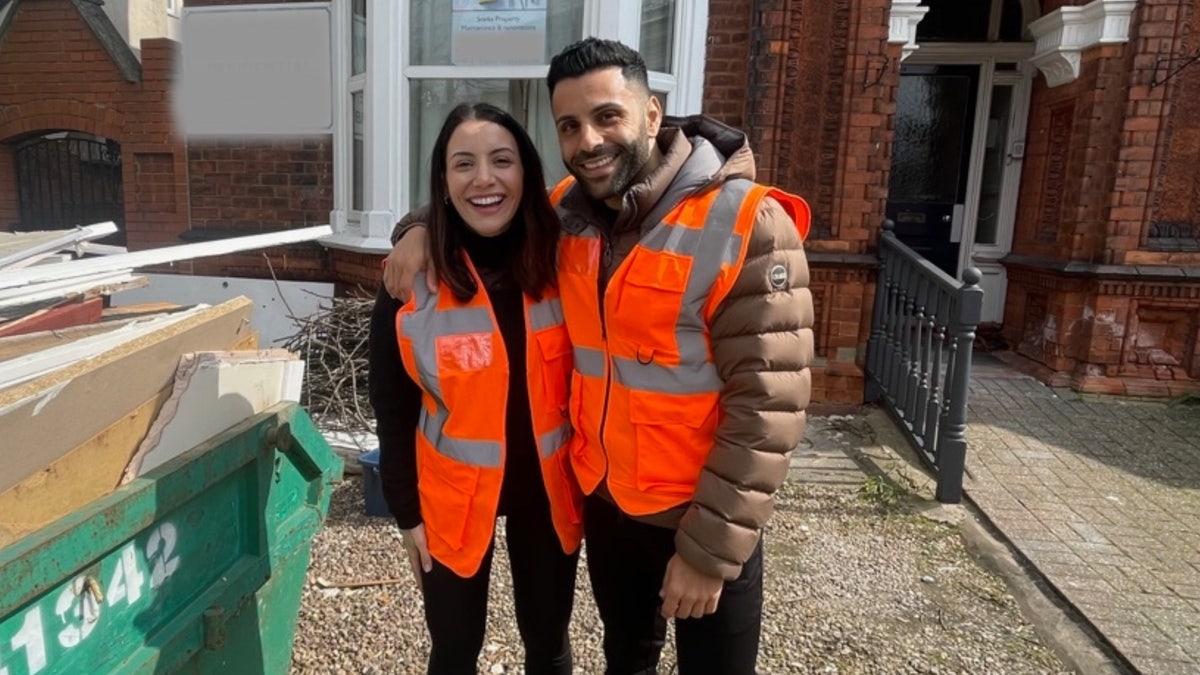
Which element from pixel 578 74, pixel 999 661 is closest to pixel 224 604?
pixel 578 74

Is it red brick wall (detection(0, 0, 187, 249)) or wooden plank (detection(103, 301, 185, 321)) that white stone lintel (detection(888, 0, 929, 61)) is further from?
red brick wall (detection(0, 0, 187, 249))

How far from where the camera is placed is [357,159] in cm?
530

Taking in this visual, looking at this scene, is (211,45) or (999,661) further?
(211,45)

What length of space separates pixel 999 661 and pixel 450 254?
2326 millimetres

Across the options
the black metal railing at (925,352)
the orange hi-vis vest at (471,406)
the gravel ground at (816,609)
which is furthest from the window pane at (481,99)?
the orange hi-vis vest at (471,406)

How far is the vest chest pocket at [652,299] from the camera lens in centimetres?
147

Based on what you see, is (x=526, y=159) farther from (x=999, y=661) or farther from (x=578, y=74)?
(x=999, y=661)

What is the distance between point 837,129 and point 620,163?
372 centimetres

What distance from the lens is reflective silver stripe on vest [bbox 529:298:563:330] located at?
66.1 inches

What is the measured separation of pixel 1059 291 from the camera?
5.39 meters

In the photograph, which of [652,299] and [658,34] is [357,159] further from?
[652,299]

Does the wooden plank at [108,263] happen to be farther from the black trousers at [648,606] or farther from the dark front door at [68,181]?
the dark front door at [68,181]

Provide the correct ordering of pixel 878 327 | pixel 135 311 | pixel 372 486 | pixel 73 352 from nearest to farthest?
pixel 73 352 → pixel 135 311 → pixel 372 486 → pixel 878 327

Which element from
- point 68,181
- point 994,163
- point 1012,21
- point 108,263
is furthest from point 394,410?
point 68,181
